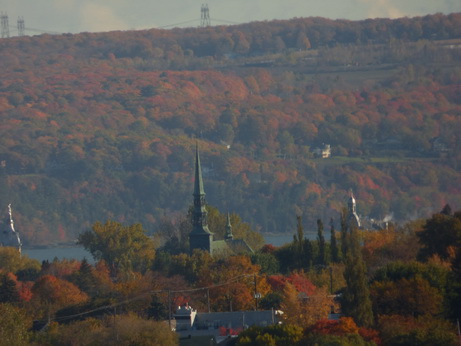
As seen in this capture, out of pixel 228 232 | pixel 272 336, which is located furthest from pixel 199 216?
pixel 272 336

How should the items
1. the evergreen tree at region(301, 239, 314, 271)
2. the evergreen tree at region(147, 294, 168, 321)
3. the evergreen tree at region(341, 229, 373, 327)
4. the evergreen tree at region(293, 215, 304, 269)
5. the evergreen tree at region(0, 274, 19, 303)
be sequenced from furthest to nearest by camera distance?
1. the evergreen tree at region(293, 215, 304, 269)
2. the evergreen tree at region(301, 239, 314, 271)
3. the evergreen tree at region(0, 274, 19, 303)
4. the evergreen tree at region(147, 294, 168, 321)
5. the evergreen tree at region(341, 229, 373, 327)

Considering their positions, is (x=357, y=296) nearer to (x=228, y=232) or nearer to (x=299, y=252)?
(x=299, y=252)

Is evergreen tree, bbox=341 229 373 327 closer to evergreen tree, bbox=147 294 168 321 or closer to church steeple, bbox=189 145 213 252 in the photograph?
evergreen tree, bbox=147 294 168 321

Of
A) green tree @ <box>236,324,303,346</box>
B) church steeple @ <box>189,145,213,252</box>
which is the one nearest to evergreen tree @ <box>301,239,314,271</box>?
church steeple @ <box>189,145,213,252</box>

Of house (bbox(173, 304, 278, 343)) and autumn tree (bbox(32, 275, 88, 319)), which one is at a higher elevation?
house (bbox(173, 304, 278, 343))

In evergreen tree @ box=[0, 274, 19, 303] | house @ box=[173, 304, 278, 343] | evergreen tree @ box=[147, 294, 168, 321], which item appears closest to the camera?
house @ box=[173, 304, 278, 343]

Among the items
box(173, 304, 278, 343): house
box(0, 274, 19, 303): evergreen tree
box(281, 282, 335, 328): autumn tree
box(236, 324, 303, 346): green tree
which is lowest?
box(0, 274, 19, 303): evergreen tree

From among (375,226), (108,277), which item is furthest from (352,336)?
(375,226)

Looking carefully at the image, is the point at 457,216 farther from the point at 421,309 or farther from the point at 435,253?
the point at 421,309
